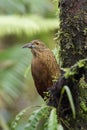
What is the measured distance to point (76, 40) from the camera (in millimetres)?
2871

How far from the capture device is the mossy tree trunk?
2.80 metres

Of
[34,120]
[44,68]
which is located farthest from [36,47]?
[34,120]

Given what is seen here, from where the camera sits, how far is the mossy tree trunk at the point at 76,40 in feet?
9.18

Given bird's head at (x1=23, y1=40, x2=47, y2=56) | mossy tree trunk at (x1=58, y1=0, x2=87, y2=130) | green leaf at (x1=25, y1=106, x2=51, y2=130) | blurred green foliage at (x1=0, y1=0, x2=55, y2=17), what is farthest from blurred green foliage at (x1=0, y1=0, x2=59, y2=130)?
green leaf at (x1=25, y1=106, x2=51, y2=130)

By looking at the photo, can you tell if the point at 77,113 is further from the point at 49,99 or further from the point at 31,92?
the point at 31,92

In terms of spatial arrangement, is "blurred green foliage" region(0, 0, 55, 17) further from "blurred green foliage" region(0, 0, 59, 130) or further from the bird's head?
the bird's head

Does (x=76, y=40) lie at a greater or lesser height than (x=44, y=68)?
greater

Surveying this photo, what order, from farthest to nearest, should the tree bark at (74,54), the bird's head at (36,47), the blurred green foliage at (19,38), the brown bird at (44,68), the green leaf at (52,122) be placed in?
the blurred green foliage at (19,38), the bird's head at (36,47), the brown bird at (44,68), the tree bark at (74,54), the green leaf at (52,122)

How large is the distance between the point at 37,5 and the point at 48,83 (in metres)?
4.56

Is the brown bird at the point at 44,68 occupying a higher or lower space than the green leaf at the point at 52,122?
higher

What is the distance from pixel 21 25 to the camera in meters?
7.27

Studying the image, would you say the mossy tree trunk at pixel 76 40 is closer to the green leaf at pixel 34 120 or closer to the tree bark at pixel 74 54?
the tree bark at pixel 74 54

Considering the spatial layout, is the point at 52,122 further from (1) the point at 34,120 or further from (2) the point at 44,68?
(2) the point at 44,68

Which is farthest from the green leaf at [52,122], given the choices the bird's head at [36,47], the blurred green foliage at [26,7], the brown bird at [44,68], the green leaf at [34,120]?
the blurred green foliage at [26,7]
